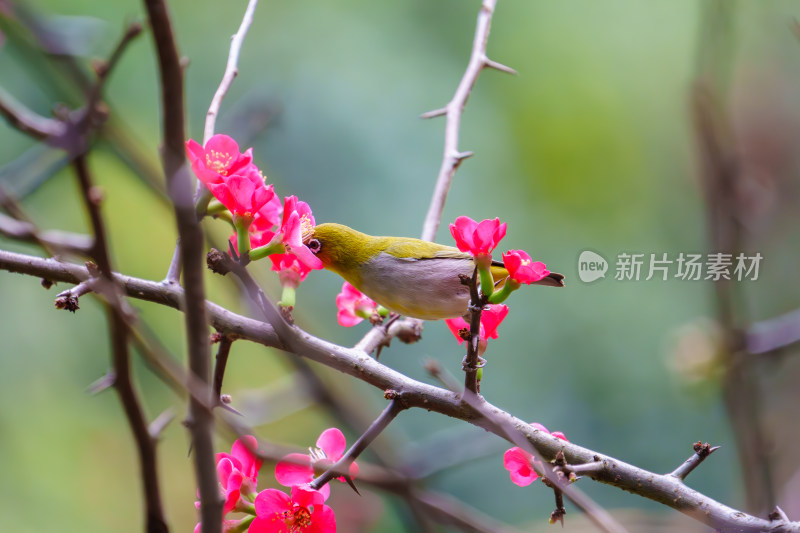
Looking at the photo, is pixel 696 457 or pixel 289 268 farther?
pixel 289 268

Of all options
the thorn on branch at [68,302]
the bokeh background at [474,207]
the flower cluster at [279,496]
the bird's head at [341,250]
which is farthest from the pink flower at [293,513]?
the bokeh background at [474,207]

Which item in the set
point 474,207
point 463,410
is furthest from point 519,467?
point 474,207

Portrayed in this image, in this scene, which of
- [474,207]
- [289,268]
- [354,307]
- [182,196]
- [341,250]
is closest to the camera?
[182,196]

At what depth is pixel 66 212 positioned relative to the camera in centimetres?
410

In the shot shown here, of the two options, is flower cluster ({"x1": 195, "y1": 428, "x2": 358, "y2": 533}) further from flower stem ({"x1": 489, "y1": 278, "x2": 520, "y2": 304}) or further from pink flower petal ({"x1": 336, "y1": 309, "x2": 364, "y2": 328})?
pink flower petal ({"x1": 336, "y1": 309, "x2": 364, "y2": 328})

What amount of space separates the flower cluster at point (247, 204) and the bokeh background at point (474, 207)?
204 cm

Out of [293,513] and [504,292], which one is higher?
[504,292]

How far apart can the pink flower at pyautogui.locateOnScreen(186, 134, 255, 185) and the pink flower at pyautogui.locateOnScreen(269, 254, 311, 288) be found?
192 mm

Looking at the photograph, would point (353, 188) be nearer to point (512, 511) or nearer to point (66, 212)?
point (66, 212)

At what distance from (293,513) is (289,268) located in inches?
18.3

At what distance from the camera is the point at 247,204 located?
118cm

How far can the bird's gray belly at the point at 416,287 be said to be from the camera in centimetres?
Result: 179

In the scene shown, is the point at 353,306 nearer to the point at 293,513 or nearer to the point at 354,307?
the point at 354,307

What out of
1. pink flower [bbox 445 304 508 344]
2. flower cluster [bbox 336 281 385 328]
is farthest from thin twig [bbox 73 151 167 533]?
flower cluster [bbox 336 281 385 328]
